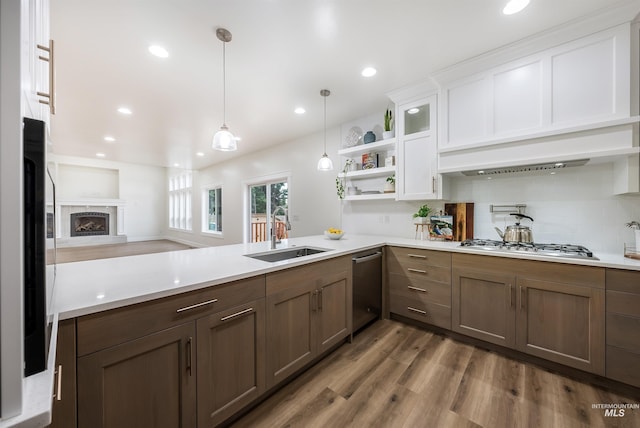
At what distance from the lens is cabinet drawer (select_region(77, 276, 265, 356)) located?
0.97m

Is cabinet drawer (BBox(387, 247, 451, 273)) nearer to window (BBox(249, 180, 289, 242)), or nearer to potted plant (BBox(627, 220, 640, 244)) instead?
potted plant (BBox(627, 220, 640, 244))

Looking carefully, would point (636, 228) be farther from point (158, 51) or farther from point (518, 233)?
point (158, 51)

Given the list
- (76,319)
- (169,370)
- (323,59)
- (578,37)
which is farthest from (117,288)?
(578,37)

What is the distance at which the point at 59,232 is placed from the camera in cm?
806

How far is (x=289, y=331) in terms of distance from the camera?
1715 millimetres

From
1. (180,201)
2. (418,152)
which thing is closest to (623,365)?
(418,152)

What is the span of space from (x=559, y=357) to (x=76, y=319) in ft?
9.52

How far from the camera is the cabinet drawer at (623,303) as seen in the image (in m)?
1.61

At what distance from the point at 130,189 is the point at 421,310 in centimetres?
1048

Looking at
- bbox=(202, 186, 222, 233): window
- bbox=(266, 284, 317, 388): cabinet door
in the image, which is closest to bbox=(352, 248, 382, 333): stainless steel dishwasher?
bbox=(266, 284, 317, 388): cabinet door

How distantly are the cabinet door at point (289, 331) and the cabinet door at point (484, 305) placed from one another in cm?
136

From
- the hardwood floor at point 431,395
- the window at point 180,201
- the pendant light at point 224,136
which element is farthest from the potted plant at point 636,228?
the window at point 180,201

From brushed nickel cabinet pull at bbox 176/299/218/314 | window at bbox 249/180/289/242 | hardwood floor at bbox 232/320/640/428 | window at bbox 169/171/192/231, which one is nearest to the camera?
brushed nickel cabinet pull at bbox 176/299/218/314

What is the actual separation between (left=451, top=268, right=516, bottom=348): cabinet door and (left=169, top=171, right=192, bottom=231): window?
8464mm
